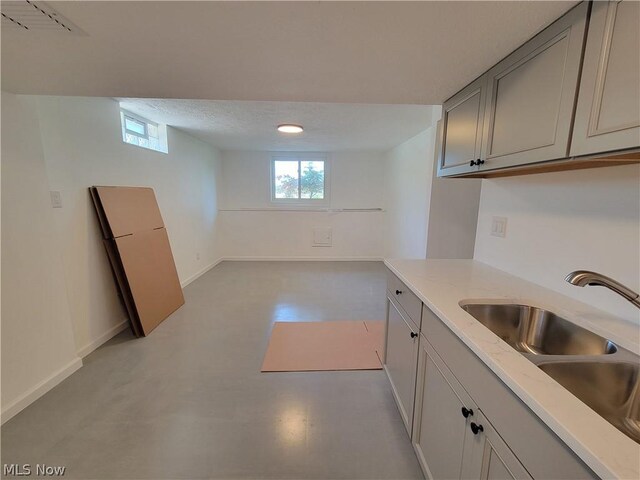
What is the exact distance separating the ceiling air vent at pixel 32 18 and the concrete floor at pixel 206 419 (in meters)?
2.09

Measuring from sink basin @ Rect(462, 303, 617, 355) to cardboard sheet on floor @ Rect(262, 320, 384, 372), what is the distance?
49.8 inches

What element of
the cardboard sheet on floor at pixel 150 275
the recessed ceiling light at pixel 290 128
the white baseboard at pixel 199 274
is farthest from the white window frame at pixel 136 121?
the white baseboard at pixel 199 274

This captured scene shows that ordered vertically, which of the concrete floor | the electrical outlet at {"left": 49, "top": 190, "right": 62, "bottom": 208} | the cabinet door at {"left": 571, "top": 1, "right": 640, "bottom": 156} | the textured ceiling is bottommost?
the concrete floor

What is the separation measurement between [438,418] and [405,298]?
2.02 ft

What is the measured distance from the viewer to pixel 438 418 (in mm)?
1204

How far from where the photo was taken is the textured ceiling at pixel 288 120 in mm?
2881

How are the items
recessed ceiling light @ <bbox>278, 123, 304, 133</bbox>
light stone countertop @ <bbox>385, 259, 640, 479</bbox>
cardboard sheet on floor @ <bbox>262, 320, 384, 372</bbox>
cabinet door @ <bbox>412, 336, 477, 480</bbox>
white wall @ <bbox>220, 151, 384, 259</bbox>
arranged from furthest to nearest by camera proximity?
white wall @ <bbox>220, 151, 384, 259</bbox>, recessed ceiling light @ <bbox>278, 123, 304, 133</bbox>, cardboard sheet on floor @ <bbox>262, 320, 384, 372</bbox>, cabinet door @ <bbox>412, 336, 477, 480</bbox>, light stone countertop @ <bbox>385, 259, 640, 479</bbox>

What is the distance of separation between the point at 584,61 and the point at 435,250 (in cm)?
222

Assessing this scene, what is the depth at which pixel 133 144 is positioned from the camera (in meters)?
3.12

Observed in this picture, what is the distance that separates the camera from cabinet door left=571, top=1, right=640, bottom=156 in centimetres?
77

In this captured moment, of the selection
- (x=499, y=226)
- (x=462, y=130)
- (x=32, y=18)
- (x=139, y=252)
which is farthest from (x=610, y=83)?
(x=139, y=252)

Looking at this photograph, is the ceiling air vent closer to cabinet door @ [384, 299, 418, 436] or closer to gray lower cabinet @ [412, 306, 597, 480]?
gray lower cabinet @ [412, 306, 597, 480]

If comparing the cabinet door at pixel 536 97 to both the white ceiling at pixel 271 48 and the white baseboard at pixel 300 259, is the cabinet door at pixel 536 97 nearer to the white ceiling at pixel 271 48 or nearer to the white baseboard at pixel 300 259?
the white ceiling at pixel 271 48

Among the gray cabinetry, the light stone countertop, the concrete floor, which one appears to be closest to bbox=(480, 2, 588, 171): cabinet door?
the gray cabinetry
